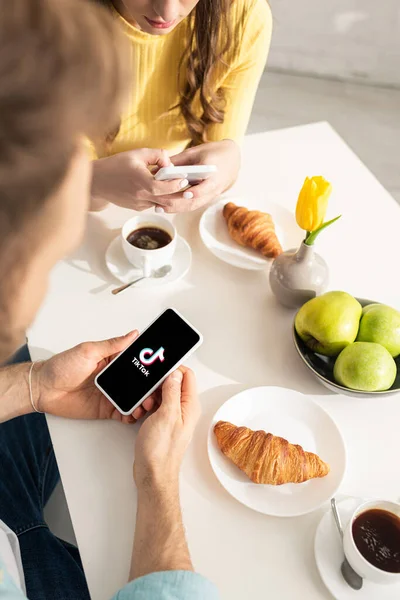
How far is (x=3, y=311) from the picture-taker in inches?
17.6

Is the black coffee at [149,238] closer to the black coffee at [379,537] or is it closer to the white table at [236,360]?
the white table at [236,360]

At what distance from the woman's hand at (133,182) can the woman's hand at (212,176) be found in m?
→ 0.02

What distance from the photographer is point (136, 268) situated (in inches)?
41.4

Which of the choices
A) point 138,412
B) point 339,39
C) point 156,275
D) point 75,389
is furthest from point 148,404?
point 339,39

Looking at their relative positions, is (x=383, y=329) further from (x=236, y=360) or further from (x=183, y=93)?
(x=183, y=93)

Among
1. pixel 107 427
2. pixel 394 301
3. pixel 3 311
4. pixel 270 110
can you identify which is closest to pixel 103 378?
pixel 107 427

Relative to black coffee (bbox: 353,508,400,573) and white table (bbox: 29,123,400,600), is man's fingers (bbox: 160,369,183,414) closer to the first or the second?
white table (bbox: 29,123,400,600)

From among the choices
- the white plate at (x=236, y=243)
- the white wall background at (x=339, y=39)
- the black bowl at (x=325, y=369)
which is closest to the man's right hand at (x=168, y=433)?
the black bowl at (x=325, y=369)

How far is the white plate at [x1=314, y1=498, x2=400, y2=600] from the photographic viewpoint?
714mm

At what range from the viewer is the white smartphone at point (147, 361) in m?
0.85

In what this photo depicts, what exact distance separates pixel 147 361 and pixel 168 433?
0.39 feet

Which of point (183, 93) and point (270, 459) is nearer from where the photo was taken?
point (270, 459)

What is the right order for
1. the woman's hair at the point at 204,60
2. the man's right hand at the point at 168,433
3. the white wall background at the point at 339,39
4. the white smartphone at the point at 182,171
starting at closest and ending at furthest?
the man's right hand at the point at 168,433 → the white smartphone at the point at 182,171 → the woman's hair at the point at 204,60 → the white wall background at the point at 339,39

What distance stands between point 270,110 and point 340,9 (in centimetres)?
52
